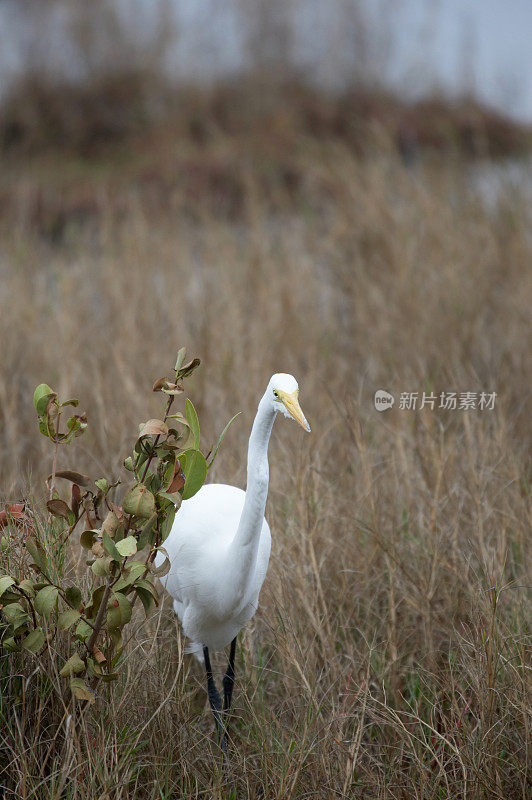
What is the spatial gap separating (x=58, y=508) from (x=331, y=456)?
1.31m

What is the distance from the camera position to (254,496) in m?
1.36

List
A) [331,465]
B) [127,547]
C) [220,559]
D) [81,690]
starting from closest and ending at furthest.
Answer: [127,547], [81,690], [220,559], [331,465]

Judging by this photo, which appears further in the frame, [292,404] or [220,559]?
[220,559]

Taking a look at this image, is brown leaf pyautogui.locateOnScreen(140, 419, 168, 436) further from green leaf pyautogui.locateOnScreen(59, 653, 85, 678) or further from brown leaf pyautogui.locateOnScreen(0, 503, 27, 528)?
green leaf pyautogui.locateOnScreen(59, 653, 85, 678)

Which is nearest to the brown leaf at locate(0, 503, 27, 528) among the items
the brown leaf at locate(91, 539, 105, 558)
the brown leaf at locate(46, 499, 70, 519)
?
the brown leaf at locate(46, 499, 70, 519)

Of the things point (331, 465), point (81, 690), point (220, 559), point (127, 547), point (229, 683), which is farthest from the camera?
point (331, 465)

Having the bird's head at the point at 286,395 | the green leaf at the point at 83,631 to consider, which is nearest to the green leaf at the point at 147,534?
the green leaf at the point at 83,631

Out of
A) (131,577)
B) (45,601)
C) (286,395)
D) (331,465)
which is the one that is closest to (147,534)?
(131,577)

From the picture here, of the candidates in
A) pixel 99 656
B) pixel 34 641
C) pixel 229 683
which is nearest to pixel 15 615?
pixel 34 641

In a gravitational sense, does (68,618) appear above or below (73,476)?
below

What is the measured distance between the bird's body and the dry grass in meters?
0.09

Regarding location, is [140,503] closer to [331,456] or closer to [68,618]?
[68,618]

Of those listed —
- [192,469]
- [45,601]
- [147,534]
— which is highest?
[192,469]

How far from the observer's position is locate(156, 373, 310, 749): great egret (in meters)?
1.38
